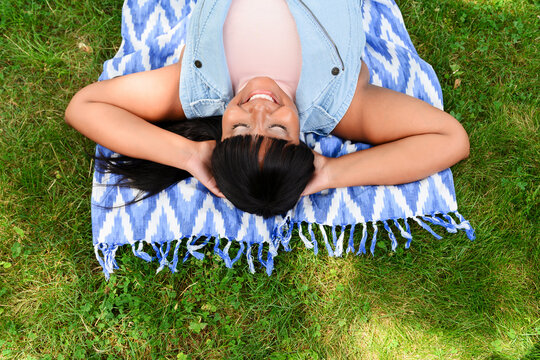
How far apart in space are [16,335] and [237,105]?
2.10m

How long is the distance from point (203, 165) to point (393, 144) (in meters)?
1.24

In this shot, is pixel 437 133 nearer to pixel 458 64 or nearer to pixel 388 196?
pixel 388 196

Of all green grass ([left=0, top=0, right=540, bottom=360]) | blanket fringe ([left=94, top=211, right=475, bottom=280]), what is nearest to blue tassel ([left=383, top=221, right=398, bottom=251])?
blanket fringe ([left=94, top=211, right=475, bottom=280])

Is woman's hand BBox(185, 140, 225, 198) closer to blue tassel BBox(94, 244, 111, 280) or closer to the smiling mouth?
the smiling mouth

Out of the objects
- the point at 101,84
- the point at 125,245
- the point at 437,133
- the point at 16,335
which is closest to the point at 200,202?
the point at 125,245

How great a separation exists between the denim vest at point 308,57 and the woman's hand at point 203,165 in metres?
0.31

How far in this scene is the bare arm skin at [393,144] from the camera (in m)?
2.56

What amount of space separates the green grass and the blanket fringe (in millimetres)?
90

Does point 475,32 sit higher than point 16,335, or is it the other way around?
point 475,32

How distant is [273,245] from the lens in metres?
2.72

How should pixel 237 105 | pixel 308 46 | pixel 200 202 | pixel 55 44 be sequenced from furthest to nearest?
pixel 55 44
pixel 200 202
pixel 308 46
pixel 237 105

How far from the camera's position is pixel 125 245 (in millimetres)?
2818

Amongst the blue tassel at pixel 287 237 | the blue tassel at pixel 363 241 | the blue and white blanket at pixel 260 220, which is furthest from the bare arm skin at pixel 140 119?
the blue tassel at pixel 363 241

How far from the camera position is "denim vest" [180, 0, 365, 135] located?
8.18ft
